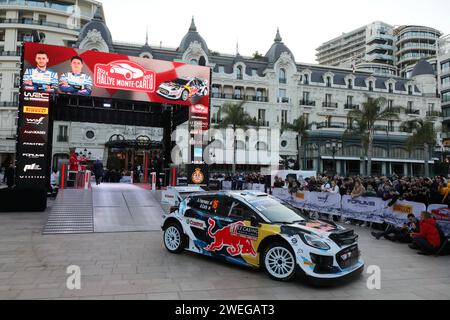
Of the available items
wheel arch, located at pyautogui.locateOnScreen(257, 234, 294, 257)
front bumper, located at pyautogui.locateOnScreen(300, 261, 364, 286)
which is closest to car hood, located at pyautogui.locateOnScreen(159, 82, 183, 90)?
wheel arch, located at pyautogui.locateOnScreen(257, 234, 294, 257)

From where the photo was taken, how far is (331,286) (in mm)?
5910

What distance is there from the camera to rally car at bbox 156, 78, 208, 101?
17.5 meters

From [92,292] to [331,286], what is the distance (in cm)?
410

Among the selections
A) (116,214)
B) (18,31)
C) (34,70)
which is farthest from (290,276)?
(18,31)

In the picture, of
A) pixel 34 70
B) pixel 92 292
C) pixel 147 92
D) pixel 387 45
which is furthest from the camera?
pixel 387 45

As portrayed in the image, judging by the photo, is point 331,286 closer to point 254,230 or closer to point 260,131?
point 254,230

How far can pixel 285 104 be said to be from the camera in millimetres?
48125

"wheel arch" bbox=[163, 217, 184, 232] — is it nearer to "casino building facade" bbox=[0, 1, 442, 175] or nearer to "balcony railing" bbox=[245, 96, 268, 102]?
"casino building facade" bbox=[0, 1, 442, 175]

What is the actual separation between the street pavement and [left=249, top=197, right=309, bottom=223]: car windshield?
1.16 meters

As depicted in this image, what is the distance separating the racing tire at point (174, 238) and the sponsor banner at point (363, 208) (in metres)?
7.35

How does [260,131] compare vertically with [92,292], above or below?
above

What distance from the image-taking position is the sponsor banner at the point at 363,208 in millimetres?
11562

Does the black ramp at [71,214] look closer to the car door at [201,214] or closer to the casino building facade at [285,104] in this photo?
the car door at [201,214]

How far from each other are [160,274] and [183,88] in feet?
42.6
